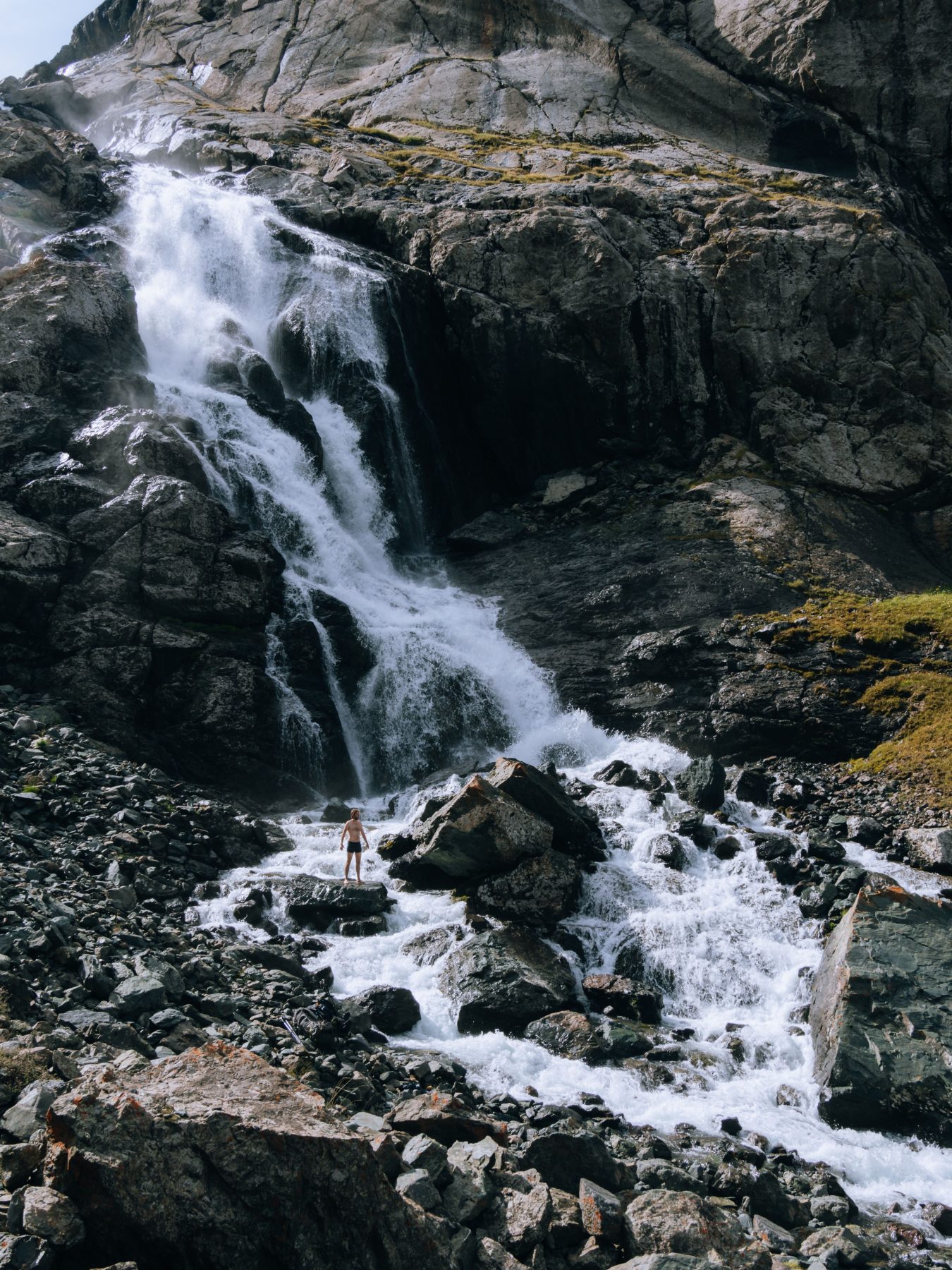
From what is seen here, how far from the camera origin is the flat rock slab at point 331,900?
57.7ft

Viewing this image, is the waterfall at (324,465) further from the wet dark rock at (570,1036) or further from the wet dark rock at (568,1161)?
the wet dark rock at (568,1161)

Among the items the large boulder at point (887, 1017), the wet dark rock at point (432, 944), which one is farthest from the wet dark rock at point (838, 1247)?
the wet dark rock at point (432, 944)

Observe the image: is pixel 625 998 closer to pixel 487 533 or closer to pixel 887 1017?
pixel 887 1017

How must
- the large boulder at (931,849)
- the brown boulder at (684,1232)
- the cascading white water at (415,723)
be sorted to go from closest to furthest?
the brown boulder at (684,1232)
the cascading white water at (415,723)
the large boulder at (931,849)

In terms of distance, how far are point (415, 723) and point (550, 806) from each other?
803 cm

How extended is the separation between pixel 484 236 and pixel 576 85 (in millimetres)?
27376

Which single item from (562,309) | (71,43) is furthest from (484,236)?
(71,43)

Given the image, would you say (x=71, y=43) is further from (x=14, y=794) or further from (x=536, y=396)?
(x=14, y=794)

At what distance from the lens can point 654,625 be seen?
29625mm

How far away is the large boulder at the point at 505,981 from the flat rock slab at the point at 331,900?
210 centimetres

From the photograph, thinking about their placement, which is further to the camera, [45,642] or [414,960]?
[45,642]

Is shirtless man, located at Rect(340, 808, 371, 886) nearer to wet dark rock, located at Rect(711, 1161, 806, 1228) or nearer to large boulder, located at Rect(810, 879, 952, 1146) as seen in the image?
large boulder, located at Rect(810, 879, 952, 1146)

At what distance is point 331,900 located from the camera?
17.7m

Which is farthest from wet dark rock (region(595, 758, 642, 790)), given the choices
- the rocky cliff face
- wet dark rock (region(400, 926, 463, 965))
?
wet dark rock (region(400, 926, 463, 965))
